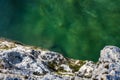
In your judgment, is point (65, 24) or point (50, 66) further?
point (65, 24)

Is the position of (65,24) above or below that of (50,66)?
above

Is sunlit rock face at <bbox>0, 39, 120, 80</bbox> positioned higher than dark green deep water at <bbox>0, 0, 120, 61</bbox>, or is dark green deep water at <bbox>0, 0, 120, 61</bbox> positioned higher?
dark green deep water at <bbox>0, 0, 120, 61</bbox>

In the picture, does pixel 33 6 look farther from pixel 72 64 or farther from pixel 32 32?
pixel 72 64

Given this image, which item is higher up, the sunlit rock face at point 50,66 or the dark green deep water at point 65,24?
the dark green deep water at point 65,24

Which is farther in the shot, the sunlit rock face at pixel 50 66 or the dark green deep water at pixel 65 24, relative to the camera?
the dark green deep water at pixel 65 24

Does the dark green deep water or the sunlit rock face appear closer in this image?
the sunlit rock face
